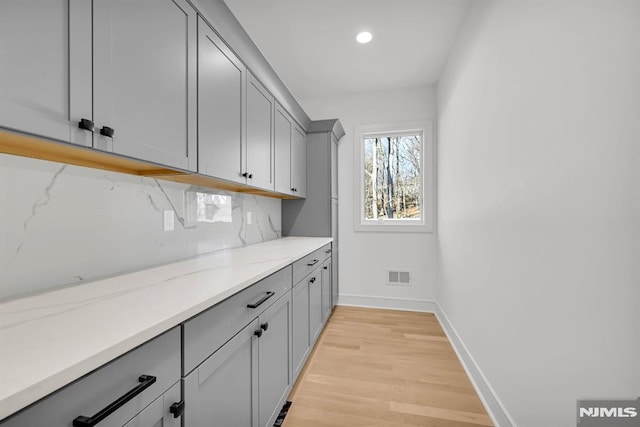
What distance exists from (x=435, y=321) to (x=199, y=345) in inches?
111

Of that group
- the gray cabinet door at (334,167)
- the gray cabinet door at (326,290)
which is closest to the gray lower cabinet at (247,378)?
the gray cabinet door at (326,290)

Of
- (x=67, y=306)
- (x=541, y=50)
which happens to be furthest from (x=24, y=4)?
(x=541, y=50)

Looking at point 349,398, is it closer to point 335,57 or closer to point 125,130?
point 125,130

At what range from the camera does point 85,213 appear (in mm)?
1110

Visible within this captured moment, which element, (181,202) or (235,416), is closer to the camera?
(235,416)

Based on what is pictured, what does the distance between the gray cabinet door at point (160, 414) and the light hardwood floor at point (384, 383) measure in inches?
41.4

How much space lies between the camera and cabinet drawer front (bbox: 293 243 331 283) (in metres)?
1.78

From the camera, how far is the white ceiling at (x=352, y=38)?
2.03 metres

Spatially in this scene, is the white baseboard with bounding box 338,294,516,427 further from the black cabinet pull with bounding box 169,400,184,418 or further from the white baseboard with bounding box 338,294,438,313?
the black cabinet pull with bounding box 169,400,184,418

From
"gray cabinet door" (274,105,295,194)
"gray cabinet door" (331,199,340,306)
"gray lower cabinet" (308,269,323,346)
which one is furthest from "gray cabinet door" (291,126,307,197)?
"gray lower cabinet" (308,269,323,346)

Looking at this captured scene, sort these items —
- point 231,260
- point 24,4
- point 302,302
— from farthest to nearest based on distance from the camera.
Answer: point 302,302 → point 231,260 → point 24,4

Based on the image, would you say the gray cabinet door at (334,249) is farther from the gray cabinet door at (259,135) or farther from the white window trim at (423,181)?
the gray cabinet door at (259,135)

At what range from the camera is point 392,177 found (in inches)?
139

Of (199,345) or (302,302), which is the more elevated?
(199,345)
